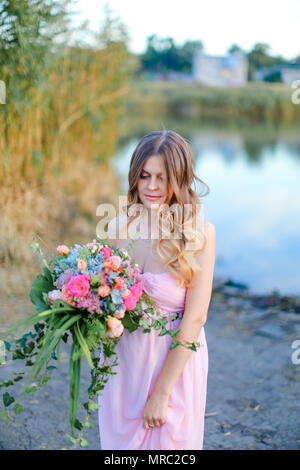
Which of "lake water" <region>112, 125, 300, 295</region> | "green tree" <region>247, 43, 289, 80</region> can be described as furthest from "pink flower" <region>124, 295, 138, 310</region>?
"green tree" <region>247, 43, 289, 80</region>

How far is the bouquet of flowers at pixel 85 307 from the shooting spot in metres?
1.45

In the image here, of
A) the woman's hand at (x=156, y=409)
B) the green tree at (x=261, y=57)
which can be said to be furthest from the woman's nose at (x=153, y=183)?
the green tree at (x=261, y=57)

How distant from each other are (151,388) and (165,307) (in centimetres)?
32

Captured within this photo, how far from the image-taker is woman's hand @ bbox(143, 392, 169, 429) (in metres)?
1.67

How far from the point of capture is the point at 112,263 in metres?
1.51

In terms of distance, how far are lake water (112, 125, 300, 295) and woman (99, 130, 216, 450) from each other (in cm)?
114

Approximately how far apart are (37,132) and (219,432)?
436 cm

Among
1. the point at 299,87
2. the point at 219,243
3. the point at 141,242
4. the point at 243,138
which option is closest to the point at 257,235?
the point at 219,243

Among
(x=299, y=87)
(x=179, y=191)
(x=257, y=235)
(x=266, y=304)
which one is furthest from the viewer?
(x=257, y=235)

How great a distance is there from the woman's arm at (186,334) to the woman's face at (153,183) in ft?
0.81

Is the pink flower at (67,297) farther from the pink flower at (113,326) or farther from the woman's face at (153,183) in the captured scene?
the woman's face at (153,183)

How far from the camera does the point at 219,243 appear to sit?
29.8 ft

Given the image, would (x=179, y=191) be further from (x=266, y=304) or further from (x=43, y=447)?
(x=266, y=304)

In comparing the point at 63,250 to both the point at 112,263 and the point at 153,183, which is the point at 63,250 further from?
the point at 153,183
